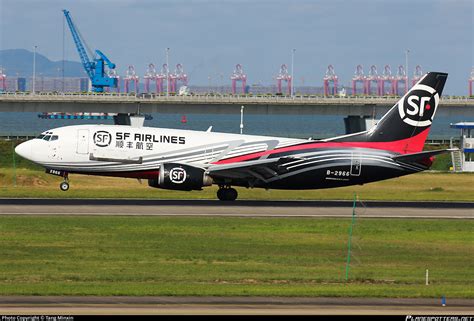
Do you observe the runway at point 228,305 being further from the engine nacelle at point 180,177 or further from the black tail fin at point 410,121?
the black tail fin at point 410,121

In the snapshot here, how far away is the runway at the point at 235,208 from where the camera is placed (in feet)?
159

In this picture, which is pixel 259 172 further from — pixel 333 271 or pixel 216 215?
pixel 333 271

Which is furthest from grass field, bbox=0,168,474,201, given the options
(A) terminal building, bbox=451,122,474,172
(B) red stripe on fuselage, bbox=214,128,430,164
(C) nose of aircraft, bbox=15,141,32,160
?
(A) terminal building, bbox=451,122,474,172

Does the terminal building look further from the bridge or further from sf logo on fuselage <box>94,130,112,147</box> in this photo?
sf logo on fuselage <box>94,130,112,147</box>

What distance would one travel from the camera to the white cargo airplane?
54.8 m

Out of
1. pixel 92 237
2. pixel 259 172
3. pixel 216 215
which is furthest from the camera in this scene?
pixel 259 172

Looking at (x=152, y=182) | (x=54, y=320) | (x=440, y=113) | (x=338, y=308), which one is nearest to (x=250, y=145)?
(x=152, y=182)

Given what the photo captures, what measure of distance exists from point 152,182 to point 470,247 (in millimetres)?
21367

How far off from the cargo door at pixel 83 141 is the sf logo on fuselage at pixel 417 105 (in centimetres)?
1848

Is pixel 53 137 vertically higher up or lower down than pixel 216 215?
higher up

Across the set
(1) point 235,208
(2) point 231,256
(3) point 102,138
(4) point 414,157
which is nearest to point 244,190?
(1) point 235,208

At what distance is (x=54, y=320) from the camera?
2130cm

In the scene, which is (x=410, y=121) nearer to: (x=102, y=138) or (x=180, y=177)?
(x=180, y=177)

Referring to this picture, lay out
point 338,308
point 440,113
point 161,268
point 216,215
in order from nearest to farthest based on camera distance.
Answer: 1. point 338,308
2. point 161,268
3. point 216,215
4. point 440,113
